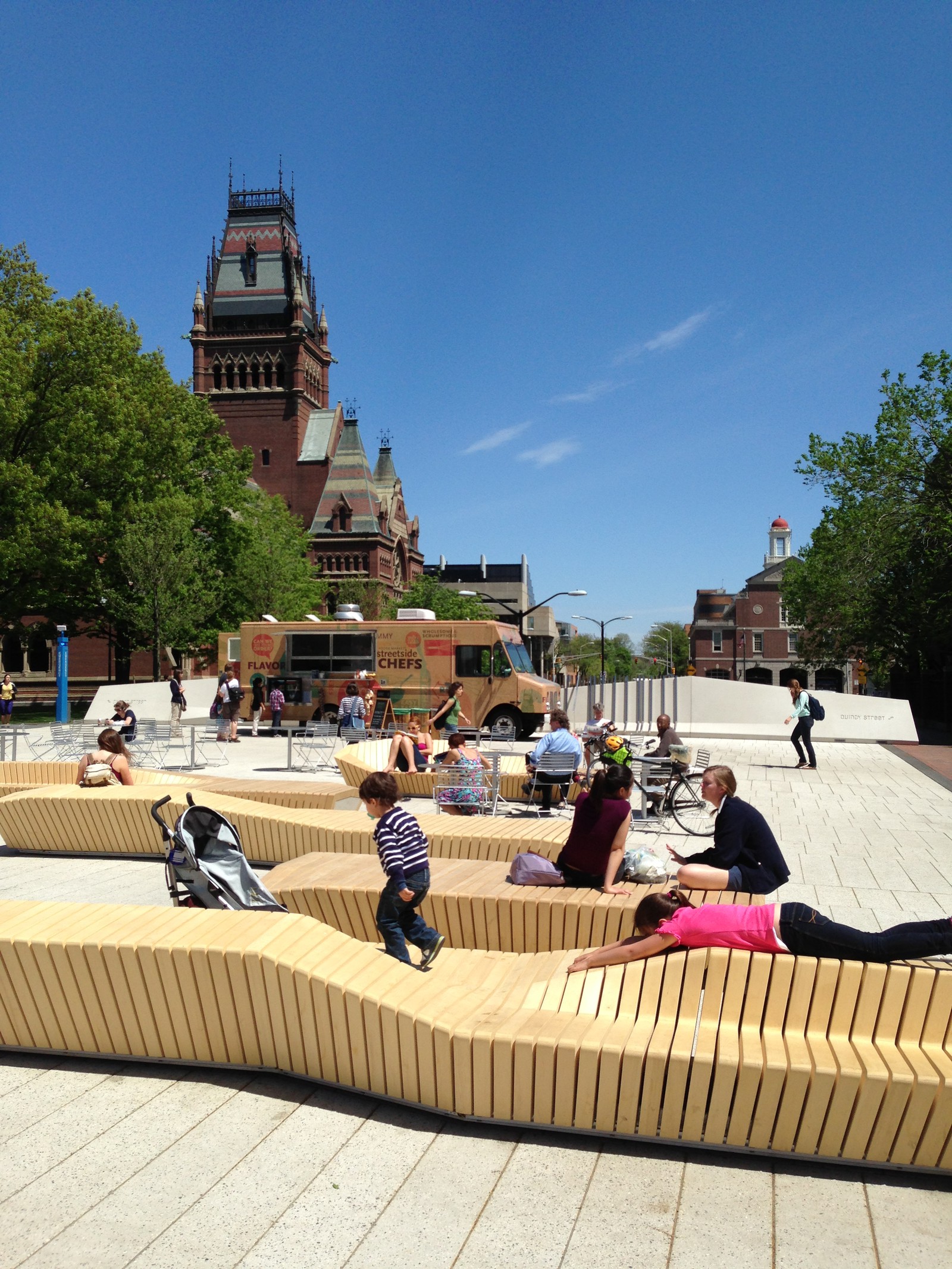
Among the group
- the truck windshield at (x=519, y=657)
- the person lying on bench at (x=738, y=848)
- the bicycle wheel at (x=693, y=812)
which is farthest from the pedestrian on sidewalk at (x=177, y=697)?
the person lying on bench at (x=738, y=848)

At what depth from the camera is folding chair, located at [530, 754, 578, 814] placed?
11.5 m

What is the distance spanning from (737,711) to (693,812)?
1639 cm

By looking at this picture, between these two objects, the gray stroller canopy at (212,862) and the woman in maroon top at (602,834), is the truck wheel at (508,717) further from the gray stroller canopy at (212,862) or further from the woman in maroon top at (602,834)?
the gray stroller canopy at (212,862)

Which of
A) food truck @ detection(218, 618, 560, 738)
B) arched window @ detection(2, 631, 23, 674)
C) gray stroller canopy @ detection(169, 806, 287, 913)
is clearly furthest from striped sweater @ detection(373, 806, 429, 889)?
arched window @ detection(2, 631, 23, 674)

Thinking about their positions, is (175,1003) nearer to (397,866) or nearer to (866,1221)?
(397,866)

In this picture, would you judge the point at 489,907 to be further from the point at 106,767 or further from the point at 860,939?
the point at 106,767

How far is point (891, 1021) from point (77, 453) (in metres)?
32.1

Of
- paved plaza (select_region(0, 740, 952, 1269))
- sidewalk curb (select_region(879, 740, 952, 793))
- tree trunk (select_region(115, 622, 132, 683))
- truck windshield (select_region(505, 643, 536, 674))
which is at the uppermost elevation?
tree trunk (select_region(115, 622, 132, 683))

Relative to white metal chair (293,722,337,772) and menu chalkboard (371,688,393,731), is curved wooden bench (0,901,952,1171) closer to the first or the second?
white metal chair (293,722,337,772)

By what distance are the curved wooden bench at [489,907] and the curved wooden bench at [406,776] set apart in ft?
19.6

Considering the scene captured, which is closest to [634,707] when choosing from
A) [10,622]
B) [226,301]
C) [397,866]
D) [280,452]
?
[10,622]

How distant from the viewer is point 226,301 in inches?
3086

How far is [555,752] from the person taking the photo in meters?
11.5

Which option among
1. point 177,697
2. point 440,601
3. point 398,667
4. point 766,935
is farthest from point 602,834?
point 440,601
